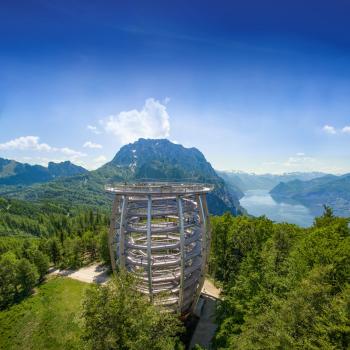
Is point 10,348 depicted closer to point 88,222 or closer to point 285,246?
point 285,246

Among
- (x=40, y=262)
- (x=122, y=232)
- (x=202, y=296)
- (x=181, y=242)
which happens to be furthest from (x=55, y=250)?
(x=181, y=242)

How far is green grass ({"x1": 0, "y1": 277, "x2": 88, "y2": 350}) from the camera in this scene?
4459 centimetres

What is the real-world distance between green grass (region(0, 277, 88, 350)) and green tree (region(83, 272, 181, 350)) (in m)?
19.3

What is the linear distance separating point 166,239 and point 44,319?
30.4 metres

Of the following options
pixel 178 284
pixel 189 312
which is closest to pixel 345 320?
pixel 178 284

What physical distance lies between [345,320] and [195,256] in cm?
2160

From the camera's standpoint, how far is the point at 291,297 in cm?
2448

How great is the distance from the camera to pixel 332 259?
31297 millimetres

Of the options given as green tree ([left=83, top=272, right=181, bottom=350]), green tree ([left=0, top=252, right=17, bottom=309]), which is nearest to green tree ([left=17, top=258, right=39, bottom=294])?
green tree ([left=0, top=252, right=17, bottom=309])

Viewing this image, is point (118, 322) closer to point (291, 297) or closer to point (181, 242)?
point (181, 242)

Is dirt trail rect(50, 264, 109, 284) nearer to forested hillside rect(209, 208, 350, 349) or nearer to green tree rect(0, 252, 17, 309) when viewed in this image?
green tree rect(0, 252, 17, 309)

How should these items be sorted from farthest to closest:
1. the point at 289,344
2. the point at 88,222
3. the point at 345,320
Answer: the point at 88,222
the point at 289,344
the point at 345,320

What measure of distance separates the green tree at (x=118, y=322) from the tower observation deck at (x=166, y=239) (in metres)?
10.2

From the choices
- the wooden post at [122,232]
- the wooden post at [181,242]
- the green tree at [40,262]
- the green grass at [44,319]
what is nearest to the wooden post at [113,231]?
the wooden post at [122,232]
